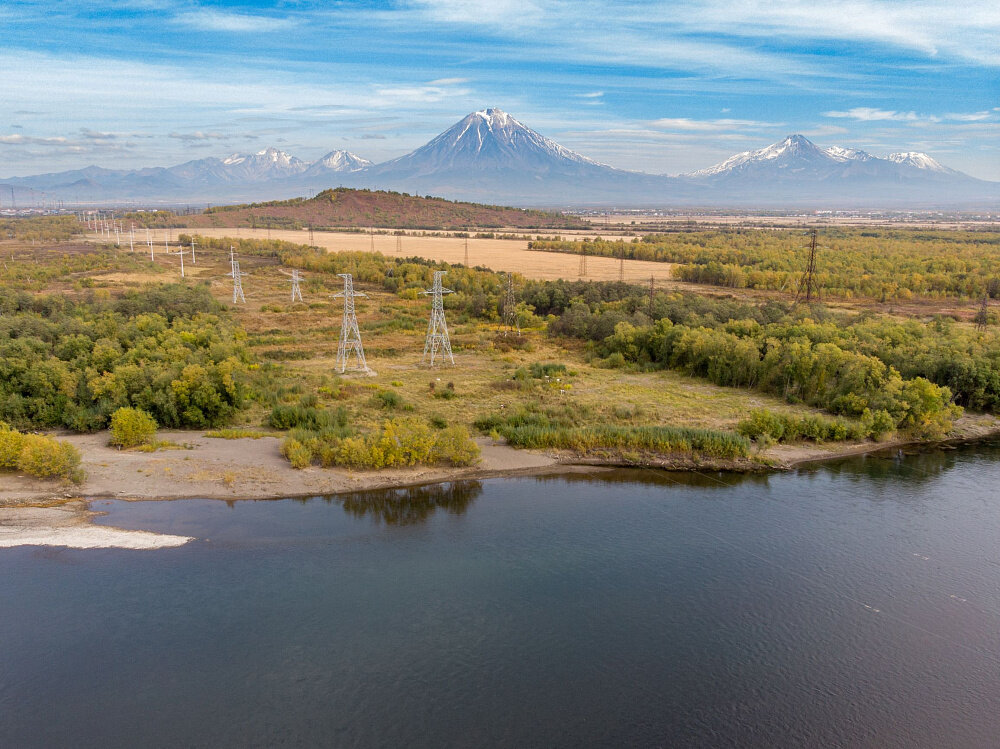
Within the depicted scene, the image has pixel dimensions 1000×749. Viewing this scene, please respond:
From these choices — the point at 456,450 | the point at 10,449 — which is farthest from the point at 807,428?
→ the point at 10,449

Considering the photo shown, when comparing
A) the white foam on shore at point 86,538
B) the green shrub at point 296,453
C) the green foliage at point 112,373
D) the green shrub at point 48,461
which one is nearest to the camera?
the white foam on shore at point 86,538

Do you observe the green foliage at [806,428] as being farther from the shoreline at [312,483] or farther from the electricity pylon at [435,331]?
the electricity pylon at [435,331]

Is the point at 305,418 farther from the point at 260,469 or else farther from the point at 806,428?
the point at 806,428

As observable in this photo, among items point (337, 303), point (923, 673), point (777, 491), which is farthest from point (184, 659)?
point (337, 303)

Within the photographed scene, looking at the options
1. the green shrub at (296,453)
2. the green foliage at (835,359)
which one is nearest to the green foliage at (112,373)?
the green shrub at (296,453)

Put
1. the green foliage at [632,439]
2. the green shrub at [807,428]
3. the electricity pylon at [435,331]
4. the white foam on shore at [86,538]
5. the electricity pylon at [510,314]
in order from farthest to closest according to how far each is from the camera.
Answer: the electricity pylon at [510,314], the electricity pylon at [435,331], the green shrub at [807,428], the green foliage at [632,439], the white foam on shore at [86,538]

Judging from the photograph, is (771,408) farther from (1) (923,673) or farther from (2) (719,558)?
(1) (923,673)

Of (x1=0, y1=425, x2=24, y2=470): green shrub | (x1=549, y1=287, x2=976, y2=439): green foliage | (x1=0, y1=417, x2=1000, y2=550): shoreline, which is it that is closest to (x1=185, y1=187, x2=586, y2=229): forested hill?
(x1=549, y1=287, x2=976, y2=439): green foliage
